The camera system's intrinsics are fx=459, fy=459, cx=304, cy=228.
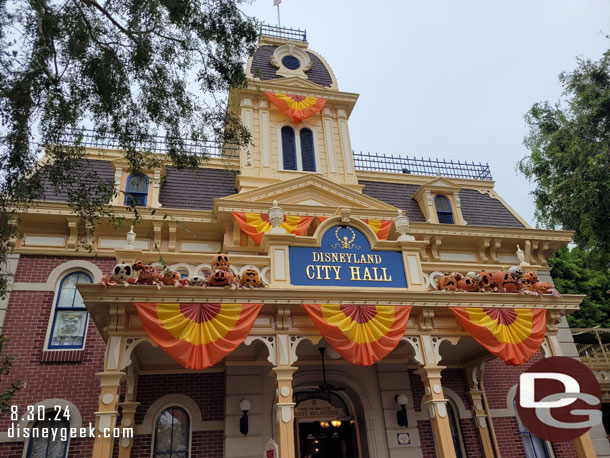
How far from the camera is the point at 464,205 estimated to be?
16609 millimetres

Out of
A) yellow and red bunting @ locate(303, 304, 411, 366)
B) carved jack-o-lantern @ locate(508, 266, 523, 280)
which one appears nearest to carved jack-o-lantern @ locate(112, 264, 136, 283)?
yellow and red bunting @ locate(303, 304, 411, 366)

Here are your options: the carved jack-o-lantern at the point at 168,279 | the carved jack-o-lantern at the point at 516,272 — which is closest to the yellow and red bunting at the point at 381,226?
the carved jack-o-lantern at the point at 516,272

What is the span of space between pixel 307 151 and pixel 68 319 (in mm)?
9048

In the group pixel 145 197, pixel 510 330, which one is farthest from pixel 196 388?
pixel 510 330

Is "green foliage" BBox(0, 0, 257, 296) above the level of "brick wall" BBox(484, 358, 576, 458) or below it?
above

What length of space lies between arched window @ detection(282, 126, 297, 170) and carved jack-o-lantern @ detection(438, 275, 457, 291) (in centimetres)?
685

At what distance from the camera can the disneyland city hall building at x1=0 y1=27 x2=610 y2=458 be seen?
8.92 metres

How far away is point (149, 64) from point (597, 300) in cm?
3261

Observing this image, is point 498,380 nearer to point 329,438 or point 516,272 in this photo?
point 516,272

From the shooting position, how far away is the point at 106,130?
9.64 metres

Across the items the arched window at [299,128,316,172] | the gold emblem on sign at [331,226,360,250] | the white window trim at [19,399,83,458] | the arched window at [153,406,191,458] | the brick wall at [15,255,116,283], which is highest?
the arched window at [299,128,316,172]

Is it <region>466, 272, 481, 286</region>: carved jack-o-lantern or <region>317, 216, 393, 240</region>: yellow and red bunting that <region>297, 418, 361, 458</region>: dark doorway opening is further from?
<region>317, 216, 393, 240</region>: yellow and red bunting

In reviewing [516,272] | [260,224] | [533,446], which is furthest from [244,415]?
[533,446]

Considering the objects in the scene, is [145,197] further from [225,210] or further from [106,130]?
[106,130]
